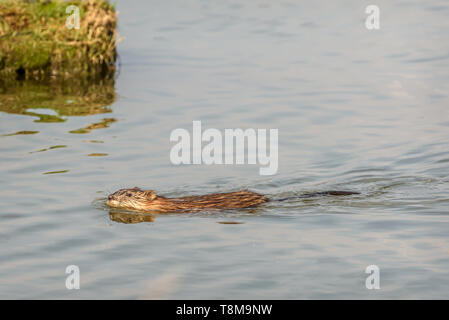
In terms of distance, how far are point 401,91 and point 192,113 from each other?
14.1ft

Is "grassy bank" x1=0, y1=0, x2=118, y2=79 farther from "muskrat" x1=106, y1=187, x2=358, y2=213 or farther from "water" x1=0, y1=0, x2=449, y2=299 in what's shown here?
"muskrat" x1=106, y1=187, x2=358, y2=213

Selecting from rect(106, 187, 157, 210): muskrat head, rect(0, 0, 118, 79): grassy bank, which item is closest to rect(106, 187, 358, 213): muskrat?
rect(106, 187, 157, 210): muskrat head

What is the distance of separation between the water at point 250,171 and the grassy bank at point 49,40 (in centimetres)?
100

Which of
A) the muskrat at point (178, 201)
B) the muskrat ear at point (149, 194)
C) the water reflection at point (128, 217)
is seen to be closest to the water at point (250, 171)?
the water reflection at point (128, 217)

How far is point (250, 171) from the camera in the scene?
12.0 m

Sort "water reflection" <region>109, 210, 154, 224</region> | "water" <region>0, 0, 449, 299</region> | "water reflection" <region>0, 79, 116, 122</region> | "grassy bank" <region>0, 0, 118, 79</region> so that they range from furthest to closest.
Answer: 1. "grassy bank" <region>0, 0, 118, 79</region>
2. "water reflection" <region>0, 79, 116, 122</region>
3. "water reflection" <region>109, 210, 154, 224</region>
4. "water" <region>0, 0, 449, 299</region>

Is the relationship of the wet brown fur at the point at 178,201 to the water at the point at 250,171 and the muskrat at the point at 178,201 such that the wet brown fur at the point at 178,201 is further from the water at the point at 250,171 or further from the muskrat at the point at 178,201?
the water at the point at 250,171

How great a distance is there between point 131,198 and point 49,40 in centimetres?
828

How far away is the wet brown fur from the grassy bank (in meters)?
8.04

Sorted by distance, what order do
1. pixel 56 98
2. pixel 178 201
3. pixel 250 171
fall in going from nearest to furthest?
pixel 178 201 → pixel 250 171 → pixel 56 98

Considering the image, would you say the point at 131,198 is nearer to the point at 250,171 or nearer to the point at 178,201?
the point at 178,201

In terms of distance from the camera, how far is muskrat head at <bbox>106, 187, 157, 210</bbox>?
10062 millimetres

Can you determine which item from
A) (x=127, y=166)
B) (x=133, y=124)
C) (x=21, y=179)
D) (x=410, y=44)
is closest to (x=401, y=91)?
(x=410, y=44)

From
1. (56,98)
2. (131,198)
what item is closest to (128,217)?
(131,198)
